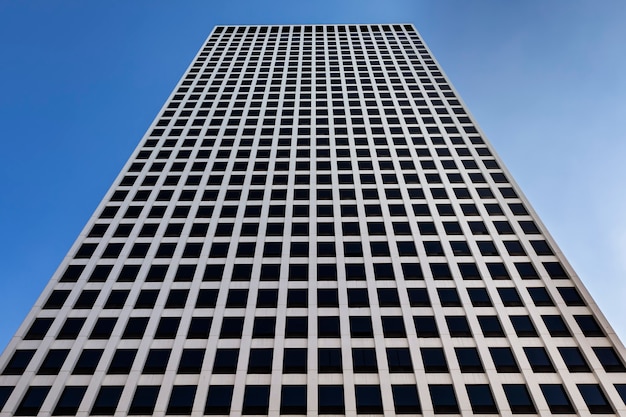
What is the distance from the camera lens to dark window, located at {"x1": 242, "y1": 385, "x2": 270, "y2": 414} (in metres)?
26.3

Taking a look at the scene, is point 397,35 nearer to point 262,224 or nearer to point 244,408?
point 262,224

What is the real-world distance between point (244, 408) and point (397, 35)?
74891mm

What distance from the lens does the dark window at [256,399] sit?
2630cm

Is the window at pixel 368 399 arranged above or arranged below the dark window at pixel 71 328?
below

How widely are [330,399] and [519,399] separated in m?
11.9

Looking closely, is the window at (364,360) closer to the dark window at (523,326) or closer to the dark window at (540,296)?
the dark window at (523,326)

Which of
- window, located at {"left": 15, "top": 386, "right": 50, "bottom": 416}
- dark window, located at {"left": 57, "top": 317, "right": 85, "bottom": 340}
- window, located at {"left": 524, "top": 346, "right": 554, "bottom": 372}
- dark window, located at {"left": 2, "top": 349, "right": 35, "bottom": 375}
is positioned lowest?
window, located at {"left": 15, "top": 386, "right": 50, "bottom": 416}

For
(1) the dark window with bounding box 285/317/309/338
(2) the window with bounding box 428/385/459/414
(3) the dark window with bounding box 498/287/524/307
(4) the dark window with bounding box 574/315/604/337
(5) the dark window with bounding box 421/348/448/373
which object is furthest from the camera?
(3) the dark window with bounding box 498/287/524/307

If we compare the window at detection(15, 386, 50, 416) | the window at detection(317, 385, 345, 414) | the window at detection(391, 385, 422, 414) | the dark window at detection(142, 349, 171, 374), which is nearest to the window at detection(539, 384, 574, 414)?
the window at detection(391, 385, 422, 414)

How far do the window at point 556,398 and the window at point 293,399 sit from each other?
600 inches

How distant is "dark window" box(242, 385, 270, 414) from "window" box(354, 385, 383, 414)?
5754 mm

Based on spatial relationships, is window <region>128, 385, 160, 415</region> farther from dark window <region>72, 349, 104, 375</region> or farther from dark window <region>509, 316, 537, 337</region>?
dark window <region>509, 316, 537, 337</region>

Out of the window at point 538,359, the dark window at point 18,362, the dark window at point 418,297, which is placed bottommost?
the dark window at point 18,362

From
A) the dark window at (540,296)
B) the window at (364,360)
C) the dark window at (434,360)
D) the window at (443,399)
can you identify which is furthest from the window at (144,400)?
the dark window at (540,296)
